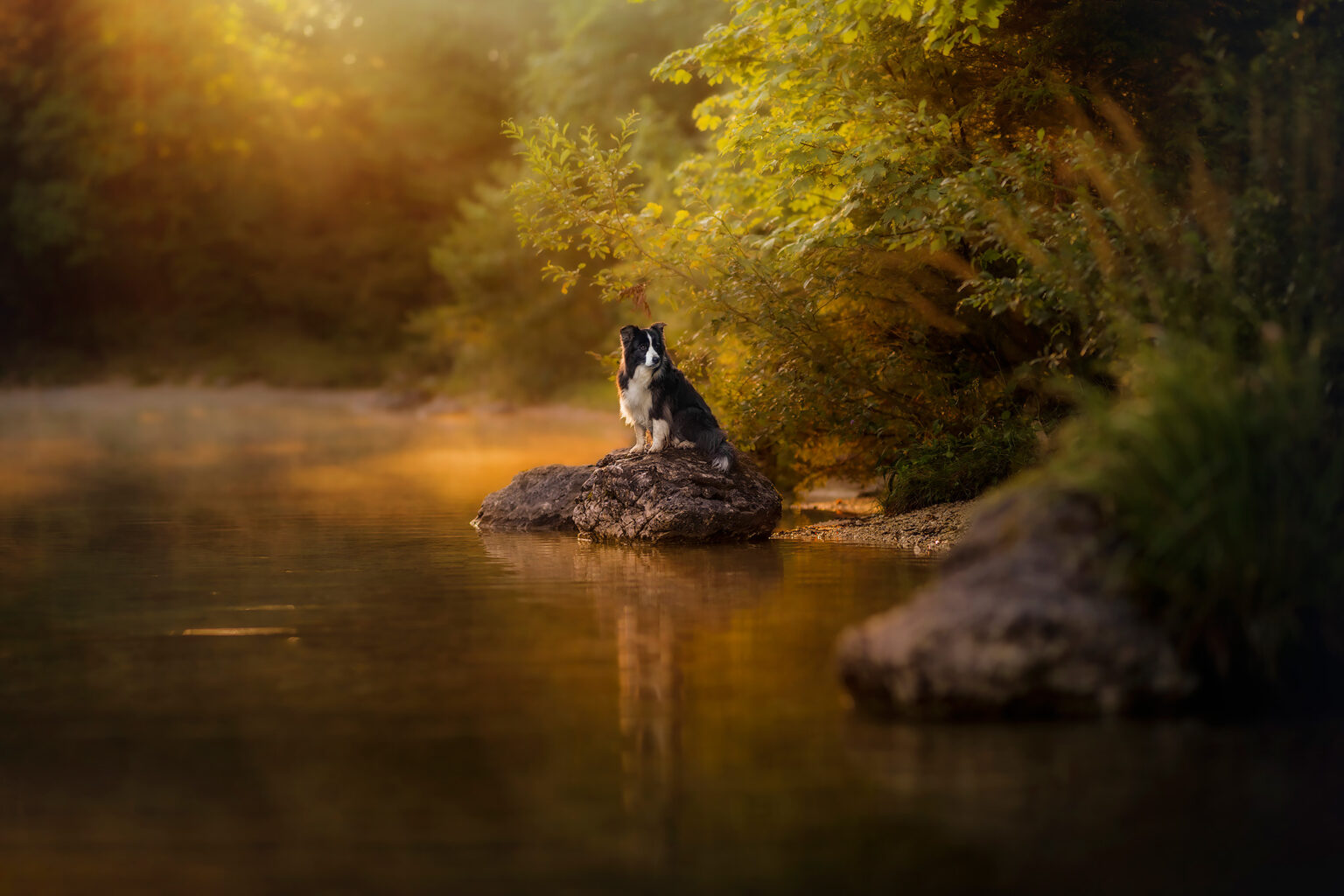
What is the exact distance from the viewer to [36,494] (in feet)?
51.8

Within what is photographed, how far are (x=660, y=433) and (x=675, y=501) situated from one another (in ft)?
2.45

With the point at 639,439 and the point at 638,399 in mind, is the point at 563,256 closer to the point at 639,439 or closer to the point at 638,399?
the point at 639,439

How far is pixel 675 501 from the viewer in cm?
1155

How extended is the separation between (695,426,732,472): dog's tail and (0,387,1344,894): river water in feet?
6.87

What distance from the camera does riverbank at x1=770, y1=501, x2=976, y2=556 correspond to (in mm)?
11156

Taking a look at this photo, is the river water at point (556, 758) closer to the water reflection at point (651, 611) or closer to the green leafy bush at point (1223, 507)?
the water reflection at point (651, 611)

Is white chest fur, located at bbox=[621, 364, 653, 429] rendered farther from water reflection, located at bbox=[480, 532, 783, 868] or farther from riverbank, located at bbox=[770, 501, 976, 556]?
riverbank, located at bbox=[770, 501, 976, 556]

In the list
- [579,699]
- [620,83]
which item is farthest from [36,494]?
[620,83]

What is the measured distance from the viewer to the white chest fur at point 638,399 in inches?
465

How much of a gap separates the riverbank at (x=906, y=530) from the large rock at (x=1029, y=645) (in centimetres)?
492

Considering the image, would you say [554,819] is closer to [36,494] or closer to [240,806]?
[240,806]

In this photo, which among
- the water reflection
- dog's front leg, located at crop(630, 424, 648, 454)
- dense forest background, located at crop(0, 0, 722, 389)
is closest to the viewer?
the water reflection

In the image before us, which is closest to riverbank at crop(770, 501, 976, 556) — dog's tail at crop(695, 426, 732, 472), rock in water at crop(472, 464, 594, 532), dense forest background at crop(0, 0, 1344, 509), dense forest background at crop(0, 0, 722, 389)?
dense forest background at crop(0, 0, 1344, 509)

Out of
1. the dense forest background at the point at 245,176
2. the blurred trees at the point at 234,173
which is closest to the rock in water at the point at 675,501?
the dense forest background at the point at 245,176
